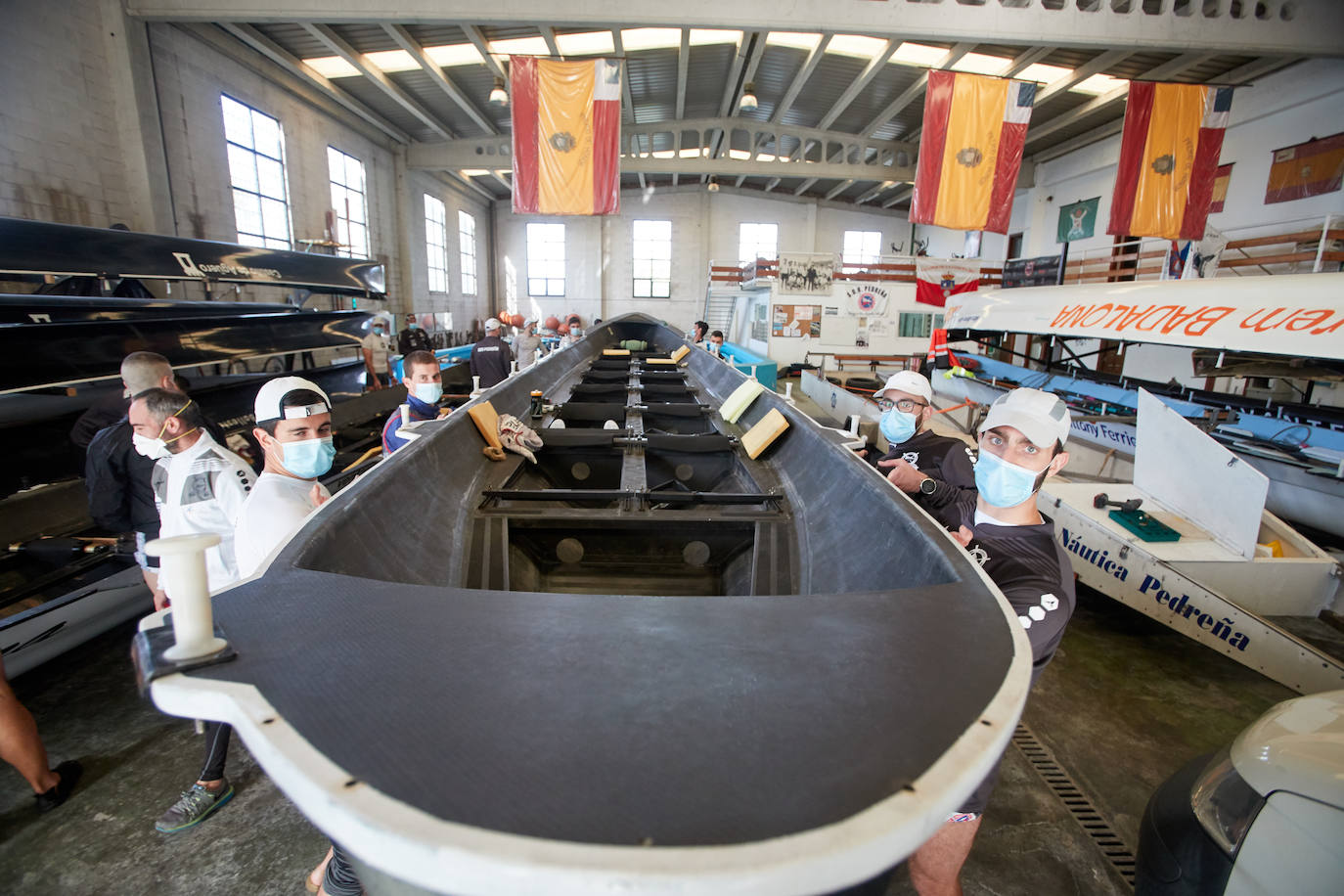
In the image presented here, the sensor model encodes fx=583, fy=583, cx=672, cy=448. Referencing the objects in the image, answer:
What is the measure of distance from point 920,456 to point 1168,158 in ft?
31.7

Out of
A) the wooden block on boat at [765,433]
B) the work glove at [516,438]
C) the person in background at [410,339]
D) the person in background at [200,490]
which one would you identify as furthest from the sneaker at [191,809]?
the person in background at [410,339]

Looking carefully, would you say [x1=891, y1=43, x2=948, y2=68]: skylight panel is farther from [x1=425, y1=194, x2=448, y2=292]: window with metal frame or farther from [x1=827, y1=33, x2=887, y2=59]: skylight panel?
[x1=425, y1=194, x2=448, y2=292]: window with metal frame

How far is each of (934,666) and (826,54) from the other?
13.8m

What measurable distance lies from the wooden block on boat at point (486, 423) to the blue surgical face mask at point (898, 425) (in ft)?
6.74

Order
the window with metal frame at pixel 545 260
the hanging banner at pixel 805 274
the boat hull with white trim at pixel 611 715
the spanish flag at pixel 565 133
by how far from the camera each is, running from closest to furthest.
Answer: the boat hull with white trim at pixel 611 715, the spanish flag at pixel 565 133, the hanging banner at pixel 805 274, the window with metal frame at pixel 545 260

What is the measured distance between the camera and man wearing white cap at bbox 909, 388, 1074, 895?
1.63m

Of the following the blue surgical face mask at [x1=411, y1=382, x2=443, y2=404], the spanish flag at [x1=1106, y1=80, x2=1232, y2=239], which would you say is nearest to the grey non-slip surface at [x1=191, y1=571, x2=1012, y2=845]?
the blue surgical face mask at [x1=411, y1=382, x2=443, y2=404]

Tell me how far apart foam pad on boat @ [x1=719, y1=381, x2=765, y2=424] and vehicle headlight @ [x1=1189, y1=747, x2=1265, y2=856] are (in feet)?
9.28

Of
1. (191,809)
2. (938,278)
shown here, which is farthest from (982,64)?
(191,809)

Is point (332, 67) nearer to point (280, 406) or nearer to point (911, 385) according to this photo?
point (280, 406)

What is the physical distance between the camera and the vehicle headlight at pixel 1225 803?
1.40 metres

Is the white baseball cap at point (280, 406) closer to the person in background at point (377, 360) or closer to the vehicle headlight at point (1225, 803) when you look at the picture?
the vehicle headlight at point (1225, 803)

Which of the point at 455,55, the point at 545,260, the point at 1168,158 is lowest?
the point at 545,260

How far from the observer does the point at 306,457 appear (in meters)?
2.06
